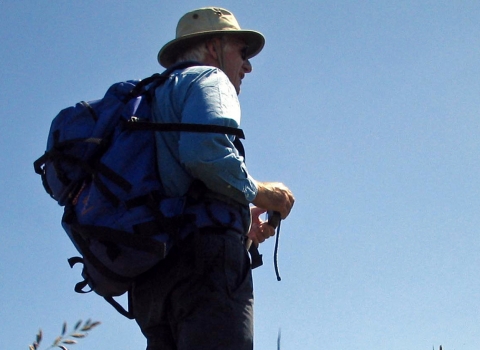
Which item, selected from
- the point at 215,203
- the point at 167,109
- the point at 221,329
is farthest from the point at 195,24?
the point at 221,329

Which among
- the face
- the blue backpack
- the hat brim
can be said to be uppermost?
the hat brim

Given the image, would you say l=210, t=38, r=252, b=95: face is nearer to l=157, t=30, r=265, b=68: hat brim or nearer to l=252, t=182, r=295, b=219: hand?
l=157, t=30, r=265, b=68: hat brim

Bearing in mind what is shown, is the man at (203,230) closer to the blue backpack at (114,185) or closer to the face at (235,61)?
the blue backpack at (114,185)

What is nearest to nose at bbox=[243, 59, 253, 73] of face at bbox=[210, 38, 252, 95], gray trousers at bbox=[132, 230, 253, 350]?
face at bbox=[210, 38, 252, 95]

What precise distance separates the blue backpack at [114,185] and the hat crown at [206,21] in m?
0.78

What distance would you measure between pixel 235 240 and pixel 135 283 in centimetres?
49

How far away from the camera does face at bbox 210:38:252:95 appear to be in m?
4.85

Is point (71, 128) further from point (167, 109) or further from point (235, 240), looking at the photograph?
point (235, 240)

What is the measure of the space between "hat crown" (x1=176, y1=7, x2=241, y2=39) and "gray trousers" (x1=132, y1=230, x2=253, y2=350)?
1.44 metres

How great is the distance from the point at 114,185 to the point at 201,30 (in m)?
1.42

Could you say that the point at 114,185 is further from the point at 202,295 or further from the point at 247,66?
the point at 247,66

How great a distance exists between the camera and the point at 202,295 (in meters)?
3.78

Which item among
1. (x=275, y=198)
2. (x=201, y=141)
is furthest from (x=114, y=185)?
(x=275, y=198)

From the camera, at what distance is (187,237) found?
12.7ft
